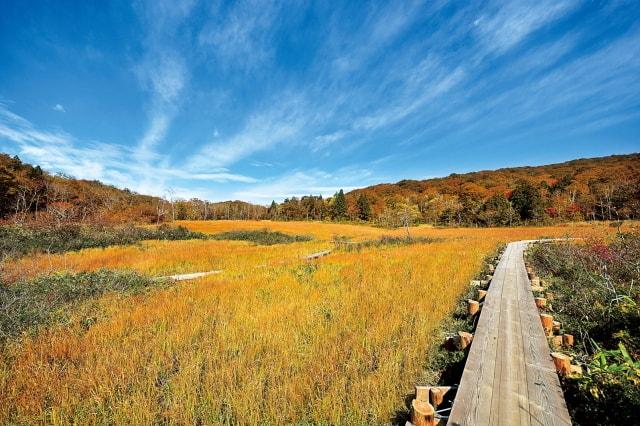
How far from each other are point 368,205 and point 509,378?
8332 centimetres

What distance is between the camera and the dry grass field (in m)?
Answer: 3.31

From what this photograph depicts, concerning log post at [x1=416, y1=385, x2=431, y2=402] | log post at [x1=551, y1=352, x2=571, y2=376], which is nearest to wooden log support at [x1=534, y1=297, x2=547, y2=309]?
log post at [x1=551, y1=352, x2=571, y2=376]

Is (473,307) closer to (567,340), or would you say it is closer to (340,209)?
(567,340)

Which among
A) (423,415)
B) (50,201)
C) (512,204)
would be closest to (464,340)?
(423,415)

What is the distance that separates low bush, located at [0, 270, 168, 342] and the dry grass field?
2.55 ft

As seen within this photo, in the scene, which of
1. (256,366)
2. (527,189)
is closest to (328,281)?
(256,366)

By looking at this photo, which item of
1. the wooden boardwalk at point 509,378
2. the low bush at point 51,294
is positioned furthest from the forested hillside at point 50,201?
the wooden boardwalk at point 509,378

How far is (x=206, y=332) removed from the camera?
5684 millimetres

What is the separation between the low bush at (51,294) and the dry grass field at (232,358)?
778mm

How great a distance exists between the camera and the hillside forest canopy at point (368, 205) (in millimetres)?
36875

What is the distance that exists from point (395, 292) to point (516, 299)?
3.00 m

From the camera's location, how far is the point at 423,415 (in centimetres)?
266

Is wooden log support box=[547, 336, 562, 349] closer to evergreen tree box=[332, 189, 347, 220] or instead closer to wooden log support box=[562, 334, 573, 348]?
wooden log support box=[562, 334, 573, 348]

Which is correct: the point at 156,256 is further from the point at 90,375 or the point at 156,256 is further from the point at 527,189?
the point at 527,189
